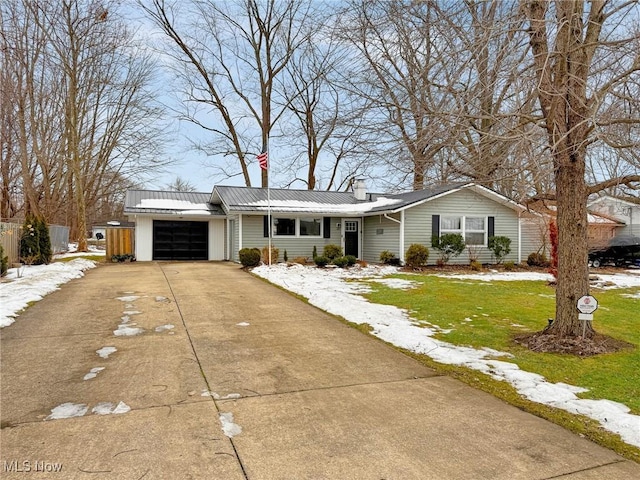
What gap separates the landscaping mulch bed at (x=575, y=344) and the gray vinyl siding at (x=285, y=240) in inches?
494

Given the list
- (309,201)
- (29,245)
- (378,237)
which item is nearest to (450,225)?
(378,237)

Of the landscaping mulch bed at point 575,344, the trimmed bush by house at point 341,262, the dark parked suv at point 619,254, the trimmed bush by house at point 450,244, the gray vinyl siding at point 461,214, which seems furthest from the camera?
the dark parked suv at point 619,254

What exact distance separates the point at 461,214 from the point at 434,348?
1281 centimetres

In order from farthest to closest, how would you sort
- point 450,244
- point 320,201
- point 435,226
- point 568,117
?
point 320,201
point 435,226
point 450,244
point 568,117

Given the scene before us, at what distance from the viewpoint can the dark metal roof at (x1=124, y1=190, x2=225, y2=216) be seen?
58.9ft

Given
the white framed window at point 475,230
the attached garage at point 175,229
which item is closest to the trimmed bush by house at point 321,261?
the attached garage at point 175,229

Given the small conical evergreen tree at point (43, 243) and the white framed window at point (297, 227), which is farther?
the white framed window at point (297, 227)

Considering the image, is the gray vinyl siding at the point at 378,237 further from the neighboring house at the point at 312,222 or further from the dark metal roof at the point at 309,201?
the dark metal roof at the point at 309,201

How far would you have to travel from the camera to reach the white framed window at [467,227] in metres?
17.2

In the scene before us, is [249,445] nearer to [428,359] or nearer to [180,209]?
[428,359]

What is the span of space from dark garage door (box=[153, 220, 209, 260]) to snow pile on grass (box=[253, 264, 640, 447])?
7829 millimetres

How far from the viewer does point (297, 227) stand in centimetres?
1800

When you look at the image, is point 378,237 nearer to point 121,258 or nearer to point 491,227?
point 491,227

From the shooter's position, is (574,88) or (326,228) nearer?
(574,88)
